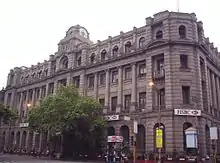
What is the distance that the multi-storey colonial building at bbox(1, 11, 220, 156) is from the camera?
36.8 metres

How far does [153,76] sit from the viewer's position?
131 ft

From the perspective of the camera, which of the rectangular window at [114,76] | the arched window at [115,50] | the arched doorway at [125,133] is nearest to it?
the arched doorway at [125,133]

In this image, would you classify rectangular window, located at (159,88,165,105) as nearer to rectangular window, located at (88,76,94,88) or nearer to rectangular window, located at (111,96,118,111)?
rectangular window, located at (111,96,118,111)

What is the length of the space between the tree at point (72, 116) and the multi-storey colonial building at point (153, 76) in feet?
11.5

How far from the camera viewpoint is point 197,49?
39.2m

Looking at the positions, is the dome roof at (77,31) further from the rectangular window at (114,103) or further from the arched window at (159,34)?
the arched window at (159,34)

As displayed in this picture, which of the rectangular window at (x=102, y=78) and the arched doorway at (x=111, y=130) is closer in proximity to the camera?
the arched doorway at (x=111, y=130)

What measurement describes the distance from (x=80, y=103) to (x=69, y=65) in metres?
16.1

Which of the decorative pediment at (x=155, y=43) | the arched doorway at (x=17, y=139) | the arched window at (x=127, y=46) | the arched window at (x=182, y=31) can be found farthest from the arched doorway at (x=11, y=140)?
the arched window at (x=182, y=31)

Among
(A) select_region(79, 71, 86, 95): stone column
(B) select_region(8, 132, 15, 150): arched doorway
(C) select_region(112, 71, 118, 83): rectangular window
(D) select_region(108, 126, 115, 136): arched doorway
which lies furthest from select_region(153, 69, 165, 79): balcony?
(B) select_region(8, 132, 15, 150): arched doorway

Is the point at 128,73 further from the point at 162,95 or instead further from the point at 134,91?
the point at 162,95

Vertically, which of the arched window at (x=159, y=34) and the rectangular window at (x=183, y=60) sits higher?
the arched window at (x=159, y=34)

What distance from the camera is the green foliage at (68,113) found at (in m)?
38.8

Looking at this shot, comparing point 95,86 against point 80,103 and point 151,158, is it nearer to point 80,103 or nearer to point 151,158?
point 80,103
